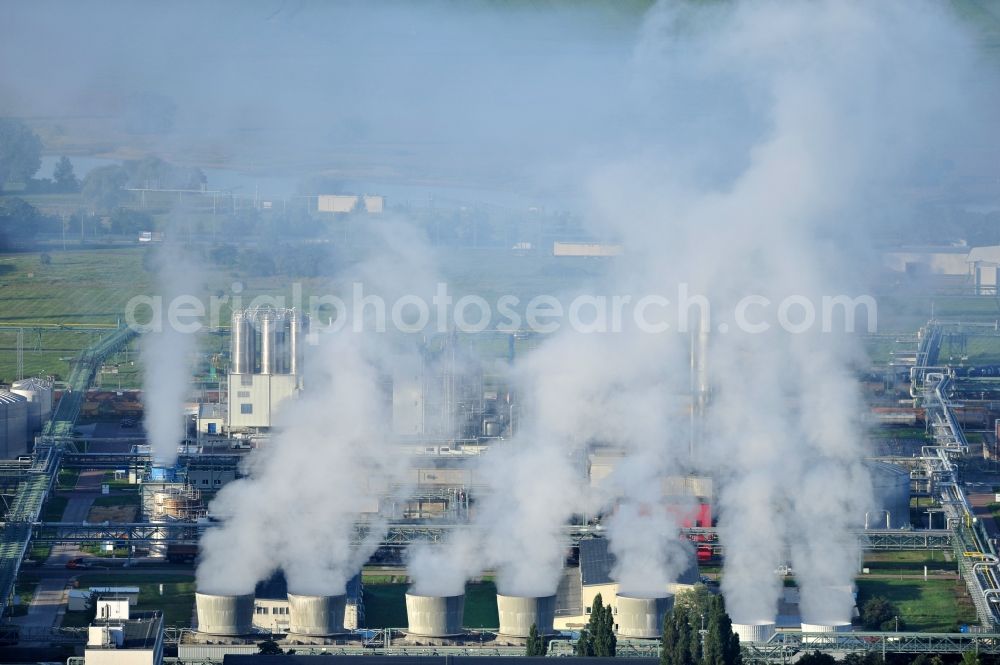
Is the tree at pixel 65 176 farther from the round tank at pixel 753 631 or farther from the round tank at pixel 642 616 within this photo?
the round tank at pixel 753 631

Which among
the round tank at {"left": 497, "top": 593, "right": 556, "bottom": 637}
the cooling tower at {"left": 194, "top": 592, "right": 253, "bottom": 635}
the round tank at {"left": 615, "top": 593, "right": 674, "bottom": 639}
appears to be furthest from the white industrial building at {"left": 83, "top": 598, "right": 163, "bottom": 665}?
the round tank at {"left": 615, "top": 593, "right": 674, "bottom": 639}

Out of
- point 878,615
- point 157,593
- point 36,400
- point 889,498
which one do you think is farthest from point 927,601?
point 36,400

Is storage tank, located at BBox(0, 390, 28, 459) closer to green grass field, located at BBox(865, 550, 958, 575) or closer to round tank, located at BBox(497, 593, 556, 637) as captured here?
round tank, located at BBox(497, 593, 556, 637)

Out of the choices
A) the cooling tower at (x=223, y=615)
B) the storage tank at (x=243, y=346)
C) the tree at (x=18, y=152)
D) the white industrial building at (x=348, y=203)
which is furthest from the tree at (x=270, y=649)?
the white industrial building at (x=348, y=203)

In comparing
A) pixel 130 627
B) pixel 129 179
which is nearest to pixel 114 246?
pixel 129 179

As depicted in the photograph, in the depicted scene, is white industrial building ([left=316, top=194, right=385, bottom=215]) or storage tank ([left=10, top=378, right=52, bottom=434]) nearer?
storage tank ([left=10, top=378, right=52, bottom=434])

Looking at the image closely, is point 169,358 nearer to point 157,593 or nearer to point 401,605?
point 157,593

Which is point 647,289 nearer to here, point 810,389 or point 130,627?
point 810,389
